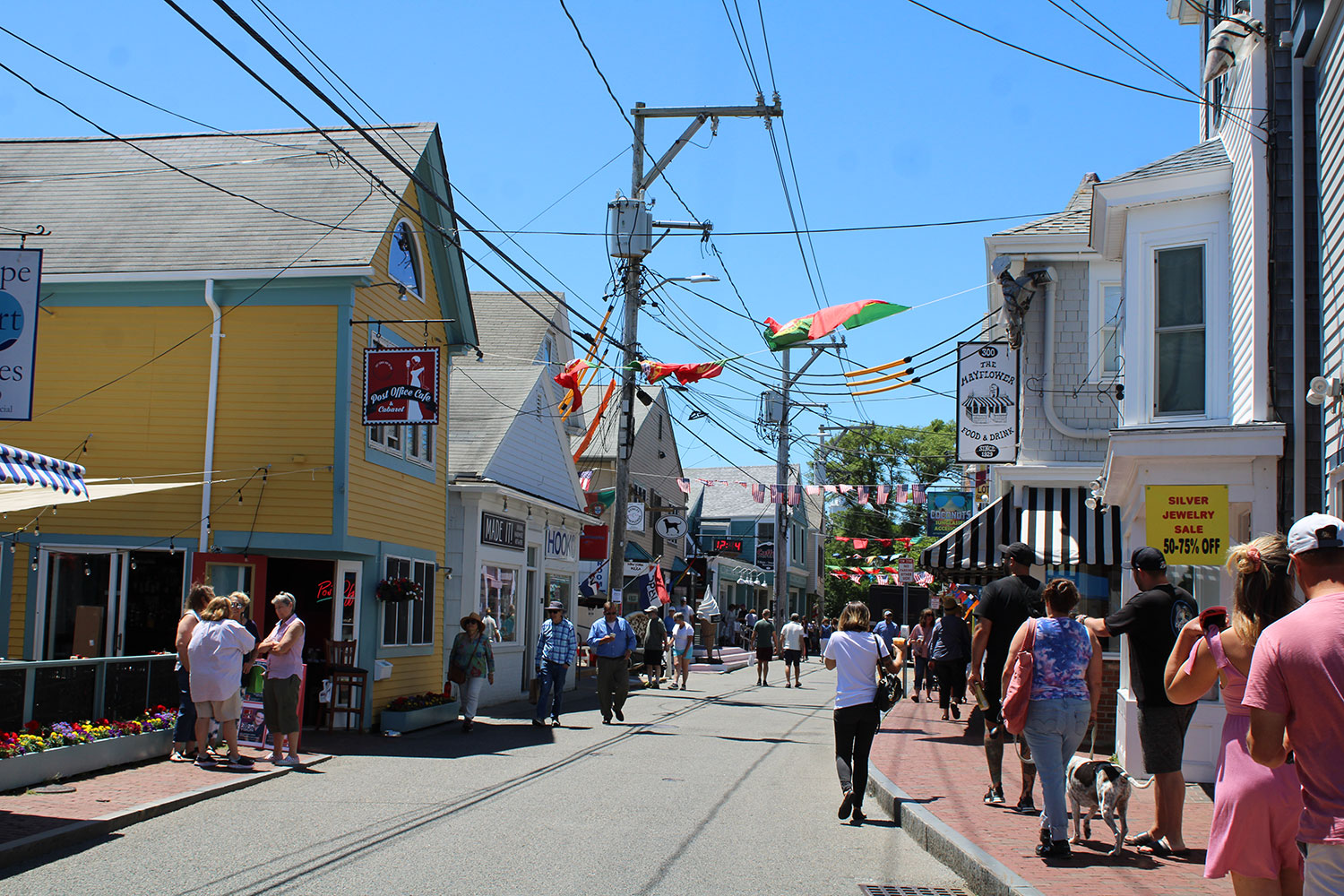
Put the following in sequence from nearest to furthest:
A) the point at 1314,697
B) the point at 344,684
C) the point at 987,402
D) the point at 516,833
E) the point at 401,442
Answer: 1. the point at 1314,697
2. the point at 516,833
3. the point at 344,684
4. the point at 401,442
5. the point at 987,402

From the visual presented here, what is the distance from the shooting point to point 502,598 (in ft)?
73.0

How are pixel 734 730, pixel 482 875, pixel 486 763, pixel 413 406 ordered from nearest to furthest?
pixel 482 875 → pixel 486 763 → pixel 413 406 → pixel 734 730

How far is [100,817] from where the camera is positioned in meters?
8.45

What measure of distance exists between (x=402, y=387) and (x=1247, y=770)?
1242 cm

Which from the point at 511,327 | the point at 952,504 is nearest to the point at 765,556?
the point at 952,504

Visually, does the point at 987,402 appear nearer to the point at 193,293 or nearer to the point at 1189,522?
the point at 1189,522

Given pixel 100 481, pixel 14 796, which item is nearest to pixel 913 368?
pixel 100 481

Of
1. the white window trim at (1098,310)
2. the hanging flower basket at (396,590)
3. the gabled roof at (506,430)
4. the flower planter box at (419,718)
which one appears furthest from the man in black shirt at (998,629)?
the gabled roof at (506,430)

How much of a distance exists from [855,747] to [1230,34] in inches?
279

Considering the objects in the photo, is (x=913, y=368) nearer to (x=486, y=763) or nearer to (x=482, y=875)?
(x=486, y=763)

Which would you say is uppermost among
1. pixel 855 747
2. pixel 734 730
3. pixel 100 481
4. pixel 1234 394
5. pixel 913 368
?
pixel 913 368

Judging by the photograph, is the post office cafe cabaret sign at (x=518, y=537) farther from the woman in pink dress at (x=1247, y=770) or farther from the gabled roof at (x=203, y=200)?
the woman in pink dress at (x=1247, y=770)

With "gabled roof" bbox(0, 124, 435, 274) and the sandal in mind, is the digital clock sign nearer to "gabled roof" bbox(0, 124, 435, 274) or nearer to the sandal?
"gabled roof" bbox(0, 124, 435, 274)

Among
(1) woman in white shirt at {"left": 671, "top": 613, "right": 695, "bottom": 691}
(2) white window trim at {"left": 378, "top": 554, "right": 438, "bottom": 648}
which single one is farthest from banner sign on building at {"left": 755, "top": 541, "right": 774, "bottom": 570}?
(2) white window trim at {"left": 378, "top": 554, "right": 438, "bottom": 648}
